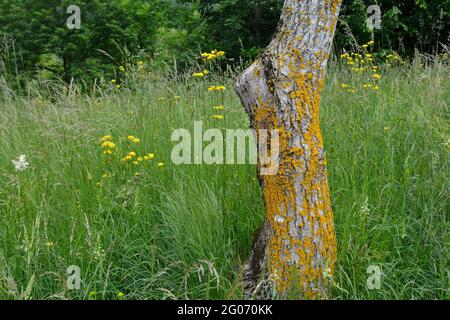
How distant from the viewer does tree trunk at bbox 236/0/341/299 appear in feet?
7.93

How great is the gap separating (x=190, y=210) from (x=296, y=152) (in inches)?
29.7

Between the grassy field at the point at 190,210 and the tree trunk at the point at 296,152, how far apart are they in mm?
187

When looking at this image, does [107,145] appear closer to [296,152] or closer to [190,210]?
[190,210]

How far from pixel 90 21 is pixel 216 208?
8349mm

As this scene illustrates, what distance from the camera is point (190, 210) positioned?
287cm

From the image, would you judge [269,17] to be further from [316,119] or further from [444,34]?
Answer: [316,119]

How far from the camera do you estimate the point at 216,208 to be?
281 centimetres

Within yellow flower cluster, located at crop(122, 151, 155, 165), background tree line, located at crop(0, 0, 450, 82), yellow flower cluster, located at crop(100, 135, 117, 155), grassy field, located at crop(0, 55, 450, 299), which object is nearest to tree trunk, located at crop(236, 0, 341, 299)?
grassy field, located at crop(0, 55, 450, 299)

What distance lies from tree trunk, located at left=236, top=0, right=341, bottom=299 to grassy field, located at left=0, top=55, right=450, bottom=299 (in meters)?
0.19

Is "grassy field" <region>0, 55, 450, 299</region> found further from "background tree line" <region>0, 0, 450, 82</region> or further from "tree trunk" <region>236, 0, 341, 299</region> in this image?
"background tree line" <region>0, 0, 450, 82</region>

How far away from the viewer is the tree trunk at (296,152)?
95.2 inches

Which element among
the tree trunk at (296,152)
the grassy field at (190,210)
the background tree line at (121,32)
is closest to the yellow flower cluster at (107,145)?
the grassy field at (190,210)

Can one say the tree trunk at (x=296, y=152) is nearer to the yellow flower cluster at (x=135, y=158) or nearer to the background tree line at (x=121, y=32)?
the yellow flower cluster at (x=135, y=158)

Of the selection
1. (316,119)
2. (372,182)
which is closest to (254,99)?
(316,119)
